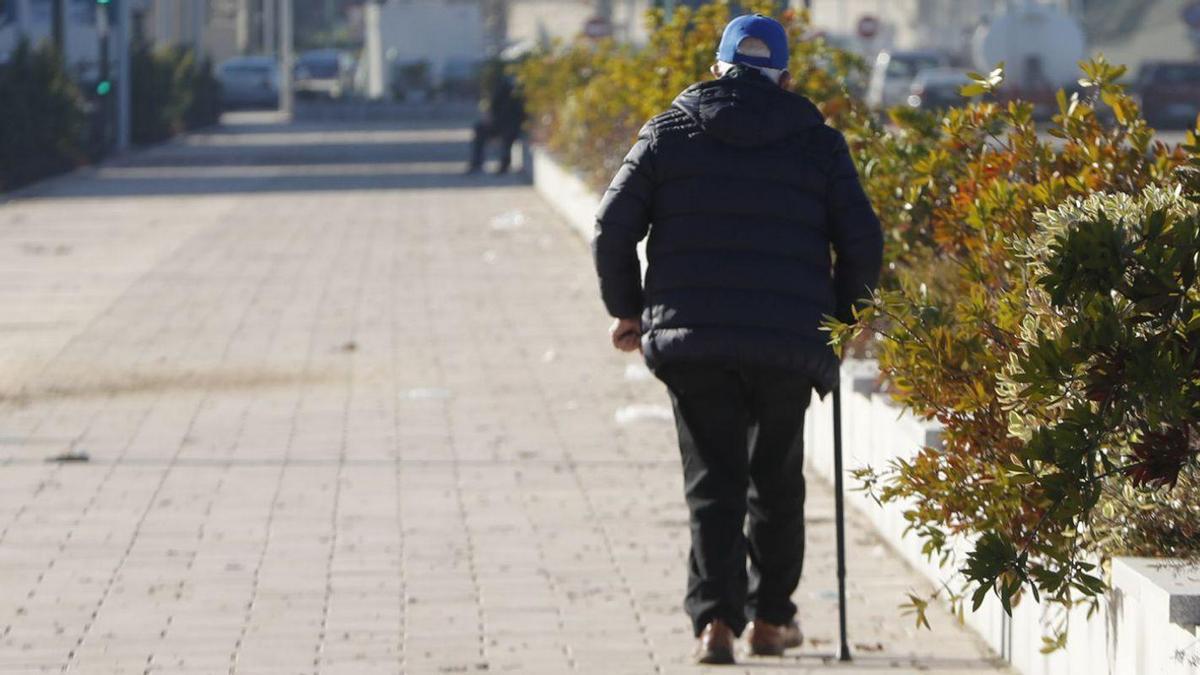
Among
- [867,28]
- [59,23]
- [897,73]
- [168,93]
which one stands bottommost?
[168,93]

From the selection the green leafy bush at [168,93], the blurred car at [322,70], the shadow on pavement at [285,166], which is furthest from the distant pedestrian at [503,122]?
the blurred car at [322,70]

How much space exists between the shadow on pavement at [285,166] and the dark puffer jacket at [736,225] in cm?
2253

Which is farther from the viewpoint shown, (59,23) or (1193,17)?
(1193,17)

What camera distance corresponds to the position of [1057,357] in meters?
4.19

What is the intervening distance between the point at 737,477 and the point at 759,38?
118 cm

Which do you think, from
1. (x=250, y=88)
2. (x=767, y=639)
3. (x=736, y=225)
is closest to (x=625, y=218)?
(x=736, y=225)

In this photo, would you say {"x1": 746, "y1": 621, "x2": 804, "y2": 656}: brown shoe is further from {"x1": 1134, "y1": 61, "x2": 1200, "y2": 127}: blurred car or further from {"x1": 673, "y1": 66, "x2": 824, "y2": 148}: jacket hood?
{"x1": 1134, "y1": 61, "x2": 1200, "y2": 127}: blurred car

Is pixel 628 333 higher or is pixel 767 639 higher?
pixel 628 333

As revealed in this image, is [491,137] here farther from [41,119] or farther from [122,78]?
[122,78]

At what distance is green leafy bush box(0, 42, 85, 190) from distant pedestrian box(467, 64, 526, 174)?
5.98m

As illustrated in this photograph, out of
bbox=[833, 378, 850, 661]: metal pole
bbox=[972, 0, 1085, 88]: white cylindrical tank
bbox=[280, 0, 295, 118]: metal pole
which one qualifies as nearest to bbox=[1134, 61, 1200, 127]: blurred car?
bbox=[972, 0, 1085, 88]: white cylindrical tank

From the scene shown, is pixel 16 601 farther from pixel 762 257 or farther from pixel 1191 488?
pixel 1191 488

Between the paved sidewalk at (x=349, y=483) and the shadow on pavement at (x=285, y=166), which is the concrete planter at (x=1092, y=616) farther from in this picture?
the shadow on pavement at (x=285, y=166)

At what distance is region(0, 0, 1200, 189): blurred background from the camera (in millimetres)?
35312
